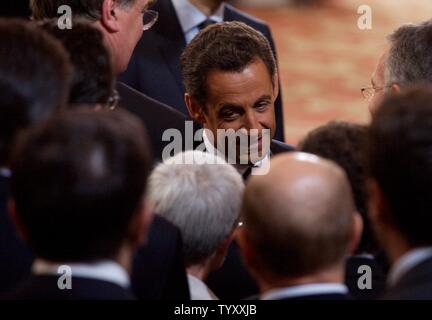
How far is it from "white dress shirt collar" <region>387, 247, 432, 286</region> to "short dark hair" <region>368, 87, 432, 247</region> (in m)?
0.01

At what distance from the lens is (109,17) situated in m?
2.55

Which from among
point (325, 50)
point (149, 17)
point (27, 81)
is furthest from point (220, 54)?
point (325, 50)

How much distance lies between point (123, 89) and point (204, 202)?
81 centimetres

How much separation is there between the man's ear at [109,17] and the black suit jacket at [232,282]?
27.9 inches

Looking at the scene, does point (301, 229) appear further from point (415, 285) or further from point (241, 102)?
point (241, 102)

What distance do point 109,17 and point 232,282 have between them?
0.79 m

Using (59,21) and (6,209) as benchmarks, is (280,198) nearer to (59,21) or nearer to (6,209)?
(6,209)

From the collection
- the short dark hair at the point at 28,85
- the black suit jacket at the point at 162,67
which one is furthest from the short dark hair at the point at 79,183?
the black suit jacket at the point at 162,67

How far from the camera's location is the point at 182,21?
3.38 meters

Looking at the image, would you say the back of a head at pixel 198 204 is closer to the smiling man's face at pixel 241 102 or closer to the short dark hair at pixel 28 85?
the short dark hair at pixel 28 85

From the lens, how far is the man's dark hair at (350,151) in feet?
6.17

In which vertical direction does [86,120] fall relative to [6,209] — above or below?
above

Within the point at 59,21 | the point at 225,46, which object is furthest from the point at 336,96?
the point at 59,21

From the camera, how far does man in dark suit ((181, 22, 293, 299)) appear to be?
2.63m
